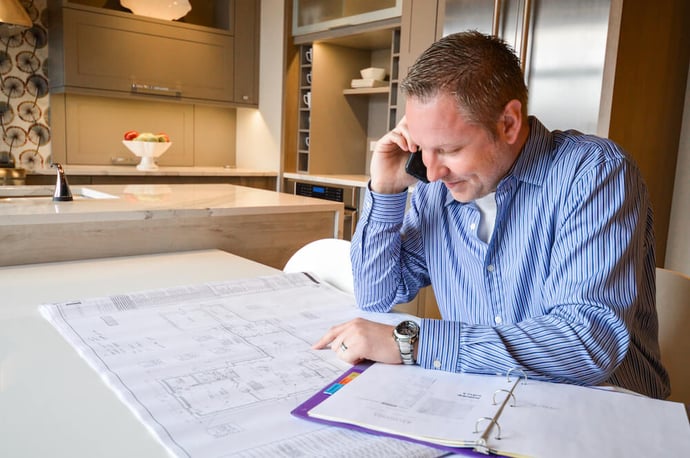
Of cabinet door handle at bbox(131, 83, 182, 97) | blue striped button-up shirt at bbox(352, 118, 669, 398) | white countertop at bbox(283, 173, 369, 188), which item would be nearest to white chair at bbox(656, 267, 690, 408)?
blue striped button-up shirt at bbox(352, 118, 669, 398)

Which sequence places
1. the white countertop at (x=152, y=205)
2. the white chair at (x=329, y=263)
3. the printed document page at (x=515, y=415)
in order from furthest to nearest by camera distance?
1. the white countertop at (x=152, y=205)
2. the white chair at (x=329, y=263)
3. the printed document page at (x=515, y=415)

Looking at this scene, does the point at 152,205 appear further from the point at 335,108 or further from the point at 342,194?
the point at 335,108

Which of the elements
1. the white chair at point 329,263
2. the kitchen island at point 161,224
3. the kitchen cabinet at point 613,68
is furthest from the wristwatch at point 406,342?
the kitchen cabinet at point 613,68

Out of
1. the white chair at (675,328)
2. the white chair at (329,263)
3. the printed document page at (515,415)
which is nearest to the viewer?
the printed document page at (515,415)

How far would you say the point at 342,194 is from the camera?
3.83 meters

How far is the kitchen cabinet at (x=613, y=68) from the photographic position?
2303 mm

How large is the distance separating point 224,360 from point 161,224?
91 cm

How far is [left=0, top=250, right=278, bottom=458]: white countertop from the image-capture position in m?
0.62

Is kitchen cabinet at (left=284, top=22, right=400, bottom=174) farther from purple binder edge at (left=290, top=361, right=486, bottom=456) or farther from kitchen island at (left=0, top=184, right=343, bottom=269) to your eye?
purple binder edge at (left=290, top=361, right=486, bottom=456)

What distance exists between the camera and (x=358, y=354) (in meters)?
0.85

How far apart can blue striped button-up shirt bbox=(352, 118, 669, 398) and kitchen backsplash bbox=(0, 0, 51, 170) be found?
3585mm

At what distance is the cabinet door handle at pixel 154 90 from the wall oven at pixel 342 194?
3.47 feet

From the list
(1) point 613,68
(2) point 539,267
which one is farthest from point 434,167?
(1) point 613,68

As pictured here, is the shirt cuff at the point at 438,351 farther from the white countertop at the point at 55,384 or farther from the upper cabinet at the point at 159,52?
the upper cabinet at the point at 159,52
